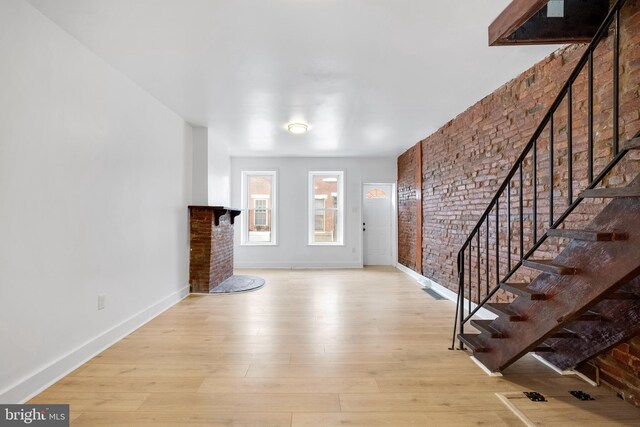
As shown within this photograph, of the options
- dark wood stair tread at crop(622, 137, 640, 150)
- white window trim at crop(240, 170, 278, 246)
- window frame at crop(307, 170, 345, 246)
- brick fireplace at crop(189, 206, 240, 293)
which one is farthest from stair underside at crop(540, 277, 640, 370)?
white window trim at crop(240, 170, 278, 246)

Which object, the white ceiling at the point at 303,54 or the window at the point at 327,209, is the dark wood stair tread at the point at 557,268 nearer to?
the white ceiling at the point at 303,54

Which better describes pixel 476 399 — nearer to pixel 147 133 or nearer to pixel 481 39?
pixel 481 39

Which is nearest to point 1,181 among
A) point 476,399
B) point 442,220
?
point 476,399

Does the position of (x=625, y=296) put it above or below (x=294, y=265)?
above

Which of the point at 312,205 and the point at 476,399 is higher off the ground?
the point at 312,205

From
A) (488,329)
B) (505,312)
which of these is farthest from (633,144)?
(488,329)

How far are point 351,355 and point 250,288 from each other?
2.84 meters

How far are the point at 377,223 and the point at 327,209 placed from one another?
52.0 inches

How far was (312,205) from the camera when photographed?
756 centimetres

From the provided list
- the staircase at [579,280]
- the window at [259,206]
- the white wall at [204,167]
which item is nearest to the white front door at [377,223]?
the window at [259,206]

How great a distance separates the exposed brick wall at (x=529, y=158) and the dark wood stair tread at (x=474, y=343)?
75cm

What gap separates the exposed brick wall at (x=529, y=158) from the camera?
211 cm

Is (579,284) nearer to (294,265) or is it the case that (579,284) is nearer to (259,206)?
(294,265)

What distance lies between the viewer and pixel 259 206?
7.60 meters
